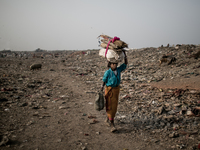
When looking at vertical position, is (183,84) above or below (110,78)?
below

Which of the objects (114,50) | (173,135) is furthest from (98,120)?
(114,50)

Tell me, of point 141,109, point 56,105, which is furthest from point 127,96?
point 56,105

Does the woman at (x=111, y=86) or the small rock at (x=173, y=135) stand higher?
the woman at (x=111, y=86)

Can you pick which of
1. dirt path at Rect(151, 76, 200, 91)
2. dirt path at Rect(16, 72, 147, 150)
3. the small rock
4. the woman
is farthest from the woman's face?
dirt path at Rect(151, 76, 200, 91)

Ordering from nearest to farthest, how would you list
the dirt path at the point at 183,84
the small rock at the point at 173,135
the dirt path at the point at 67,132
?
the dirt path at the point at 67,132 → the small rock at the point at 173,135 → the dirt path at the point at 183,84

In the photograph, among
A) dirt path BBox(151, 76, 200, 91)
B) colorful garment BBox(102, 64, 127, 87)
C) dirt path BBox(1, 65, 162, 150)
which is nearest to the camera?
dirt path BBox(1, 65, 162, 150)

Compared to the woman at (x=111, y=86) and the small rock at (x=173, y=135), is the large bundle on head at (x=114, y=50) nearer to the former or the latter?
the woman at (x=111, y=86)

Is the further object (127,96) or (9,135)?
(127,96)

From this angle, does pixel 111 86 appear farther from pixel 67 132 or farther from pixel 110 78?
pixel 67 132

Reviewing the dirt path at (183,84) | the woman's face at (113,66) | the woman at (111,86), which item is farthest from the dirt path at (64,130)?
the dirt path at (183,84)

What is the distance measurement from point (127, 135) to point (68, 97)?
3.02 m

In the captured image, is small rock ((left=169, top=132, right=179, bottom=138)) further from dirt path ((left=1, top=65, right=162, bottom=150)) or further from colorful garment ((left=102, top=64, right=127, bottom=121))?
colorful garment ((left=102, top=64, right=127, bottom=121))

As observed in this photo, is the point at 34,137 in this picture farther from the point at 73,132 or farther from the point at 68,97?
the point at 68,97

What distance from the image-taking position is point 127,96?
17.0 ft
